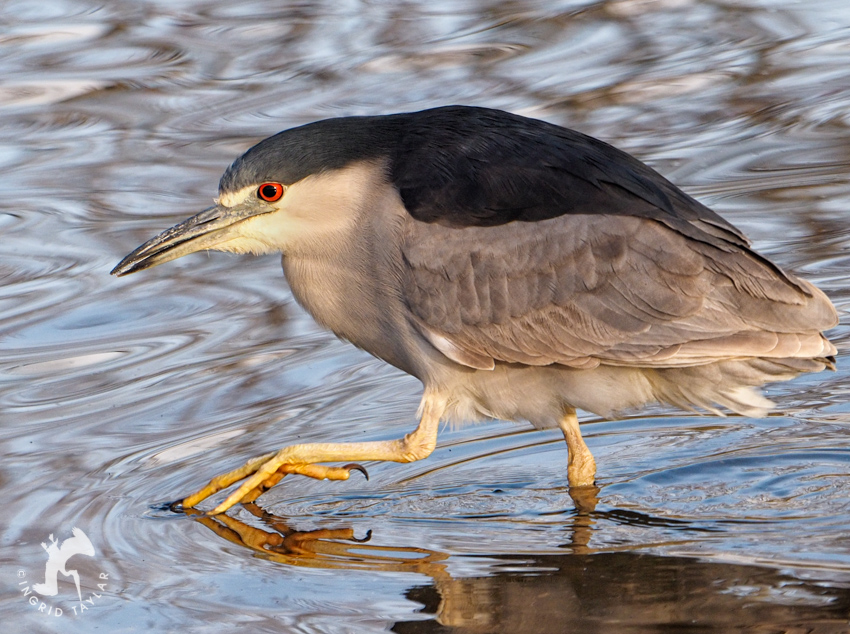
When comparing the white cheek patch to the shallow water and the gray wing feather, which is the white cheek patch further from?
the shallow water

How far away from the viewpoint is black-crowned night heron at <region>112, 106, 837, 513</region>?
5.58 m

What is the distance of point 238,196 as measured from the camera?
5715 mm

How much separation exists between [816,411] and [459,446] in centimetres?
158

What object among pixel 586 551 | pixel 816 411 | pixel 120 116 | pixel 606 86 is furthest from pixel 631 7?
pixel 586 551

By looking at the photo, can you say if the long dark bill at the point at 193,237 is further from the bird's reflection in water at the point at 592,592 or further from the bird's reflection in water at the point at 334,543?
the bird's reflection in water at the point at 592,592

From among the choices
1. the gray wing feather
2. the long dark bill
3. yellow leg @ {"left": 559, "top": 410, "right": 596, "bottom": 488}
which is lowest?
yellow leg @ {"left": 559, "top": 410, "right": 596, "bottom": 488}

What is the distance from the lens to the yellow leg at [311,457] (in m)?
5.70

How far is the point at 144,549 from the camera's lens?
5.36 meters

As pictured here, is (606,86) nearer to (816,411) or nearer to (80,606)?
(816,411)

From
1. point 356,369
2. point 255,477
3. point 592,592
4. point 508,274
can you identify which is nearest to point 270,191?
point 508,274

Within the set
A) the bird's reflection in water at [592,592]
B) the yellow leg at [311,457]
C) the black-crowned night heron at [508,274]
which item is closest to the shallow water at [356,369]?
the bird's reflection in water at [592,592]

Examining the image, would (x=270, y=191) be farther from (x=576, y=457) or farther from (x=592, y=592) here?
(x=592, y=592)
